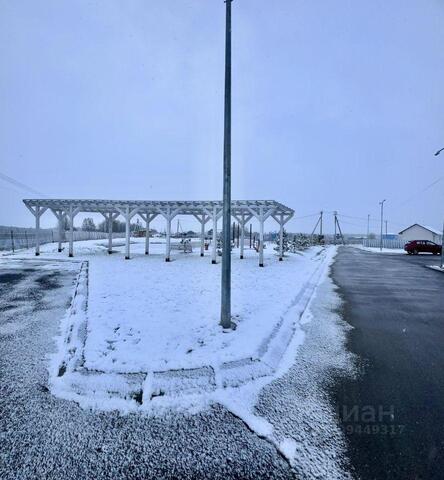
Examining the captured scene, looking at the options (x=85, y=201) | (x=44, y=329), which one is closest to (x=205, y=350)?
(x=44, y=329)

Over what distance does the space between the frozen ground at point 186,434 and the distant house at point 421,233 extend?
52.9 m

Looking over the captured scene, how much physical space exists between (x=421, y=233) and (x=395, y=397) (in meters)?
54.8

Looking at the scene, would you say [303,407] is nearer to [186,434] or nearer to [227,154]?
[186,434]

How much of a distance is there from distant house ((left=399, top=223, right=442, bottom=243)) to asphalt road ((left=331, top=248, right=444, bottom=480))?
160 ft

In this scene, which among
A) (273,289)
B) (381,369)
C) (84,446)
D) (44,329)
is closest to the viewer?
(84,446)

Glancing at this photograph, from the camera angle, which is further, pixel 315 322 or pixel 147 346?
pixel 315 322

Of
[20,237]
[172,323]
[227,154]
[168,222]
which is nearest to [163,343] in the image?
[172,323]

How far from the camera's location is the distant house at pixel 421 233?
44.6 meters

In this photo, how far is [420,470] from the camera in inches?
77.3

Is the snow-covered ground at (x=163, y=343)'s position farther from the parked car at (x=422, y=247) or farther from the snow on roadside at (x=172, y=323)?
the parked car at (x=422, y=247)

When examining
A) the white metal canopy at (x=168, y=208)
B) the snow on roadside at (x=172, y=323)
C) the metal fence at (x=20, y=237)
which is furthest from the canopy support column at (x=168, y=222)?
the metal fence at (x=20, y=237)

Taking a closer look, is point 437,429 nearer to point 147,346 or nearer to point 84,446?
point 84,446

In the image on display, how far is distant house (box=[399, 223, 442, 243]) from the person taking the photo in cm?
4463

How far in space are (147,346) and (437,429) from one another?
3.36 metres
